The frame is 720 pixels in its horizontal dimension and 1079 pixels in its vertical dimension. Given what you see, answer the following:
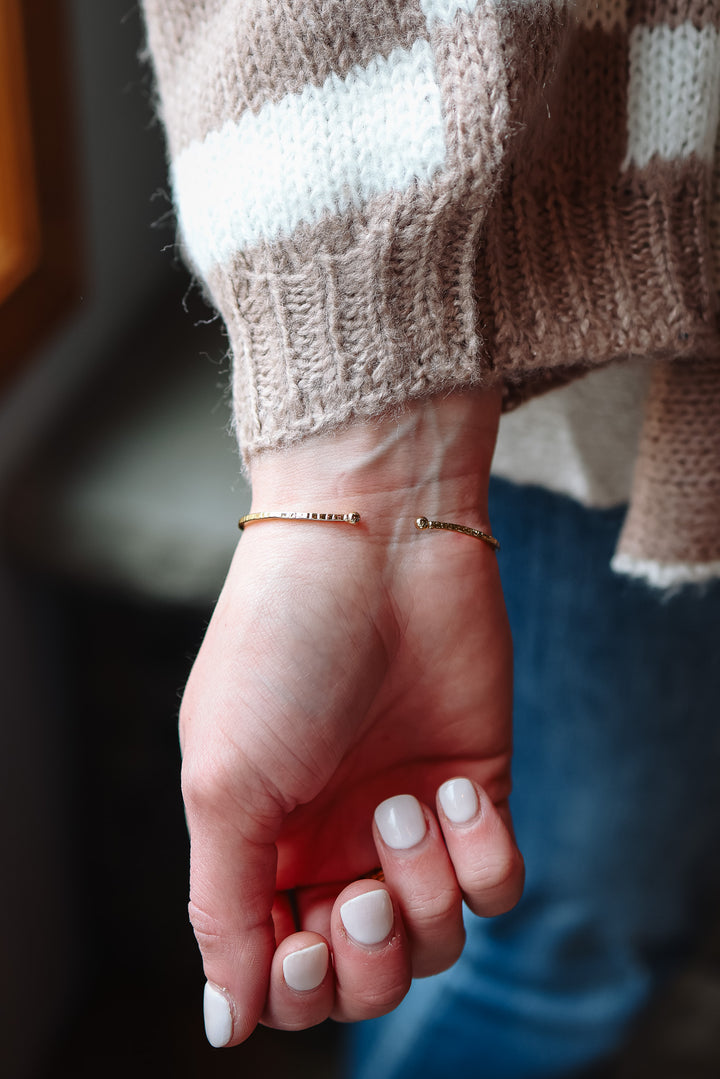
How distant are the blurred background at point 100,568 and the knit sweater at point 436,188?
0.39 metres

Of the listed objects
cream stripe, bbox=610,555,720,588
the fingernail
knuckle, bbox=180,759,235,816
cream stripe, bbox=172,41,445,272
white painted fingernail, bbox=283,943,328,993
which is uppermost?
cream stripe, bbox=172,41,445,272

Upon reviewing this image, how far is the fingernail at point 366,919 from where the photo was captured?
427mm

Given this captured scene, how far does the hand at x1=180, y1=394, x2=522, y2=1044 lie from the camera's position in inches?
15.6

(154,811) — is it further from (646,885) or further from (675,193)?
(675,193)

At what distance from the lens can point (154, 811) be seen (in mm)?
795

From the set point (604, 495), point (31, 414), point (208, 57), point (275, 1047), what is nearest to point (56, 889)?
point (275, 1047)

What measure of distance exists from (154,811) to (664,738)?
0.49 meters

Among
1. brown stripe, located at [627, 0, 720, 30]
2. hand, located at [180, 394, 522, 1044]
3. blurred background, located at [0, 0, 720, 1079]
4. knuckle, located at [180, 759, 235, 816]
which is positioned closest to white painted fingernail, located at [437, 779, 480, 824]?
hand, located at [180, 394, 522, 1044]

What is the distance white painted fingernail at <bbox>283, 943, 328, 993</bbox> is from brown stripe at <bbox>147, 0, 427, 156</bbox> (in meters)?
0.40

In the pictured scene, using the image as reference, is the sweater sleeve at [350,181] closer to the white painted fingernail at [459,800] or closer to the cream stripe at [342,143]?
the cream stripe at [342,143]

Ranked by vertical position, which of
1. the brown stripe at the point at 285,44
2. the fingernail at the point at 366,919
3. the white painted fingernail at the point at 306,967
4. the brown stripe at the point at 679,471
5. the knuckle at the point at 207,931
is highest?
the brown stripe at the point at 285,44

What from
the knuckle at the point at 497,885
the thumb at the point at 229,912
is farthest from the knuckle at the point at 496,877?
the thumb at the point at 229,912

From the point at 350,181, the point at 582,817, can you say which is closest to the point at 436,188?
the point at 350,181

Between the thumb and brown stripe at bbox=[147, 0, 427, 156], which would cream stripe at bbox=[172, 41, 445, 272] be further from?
the thumb
